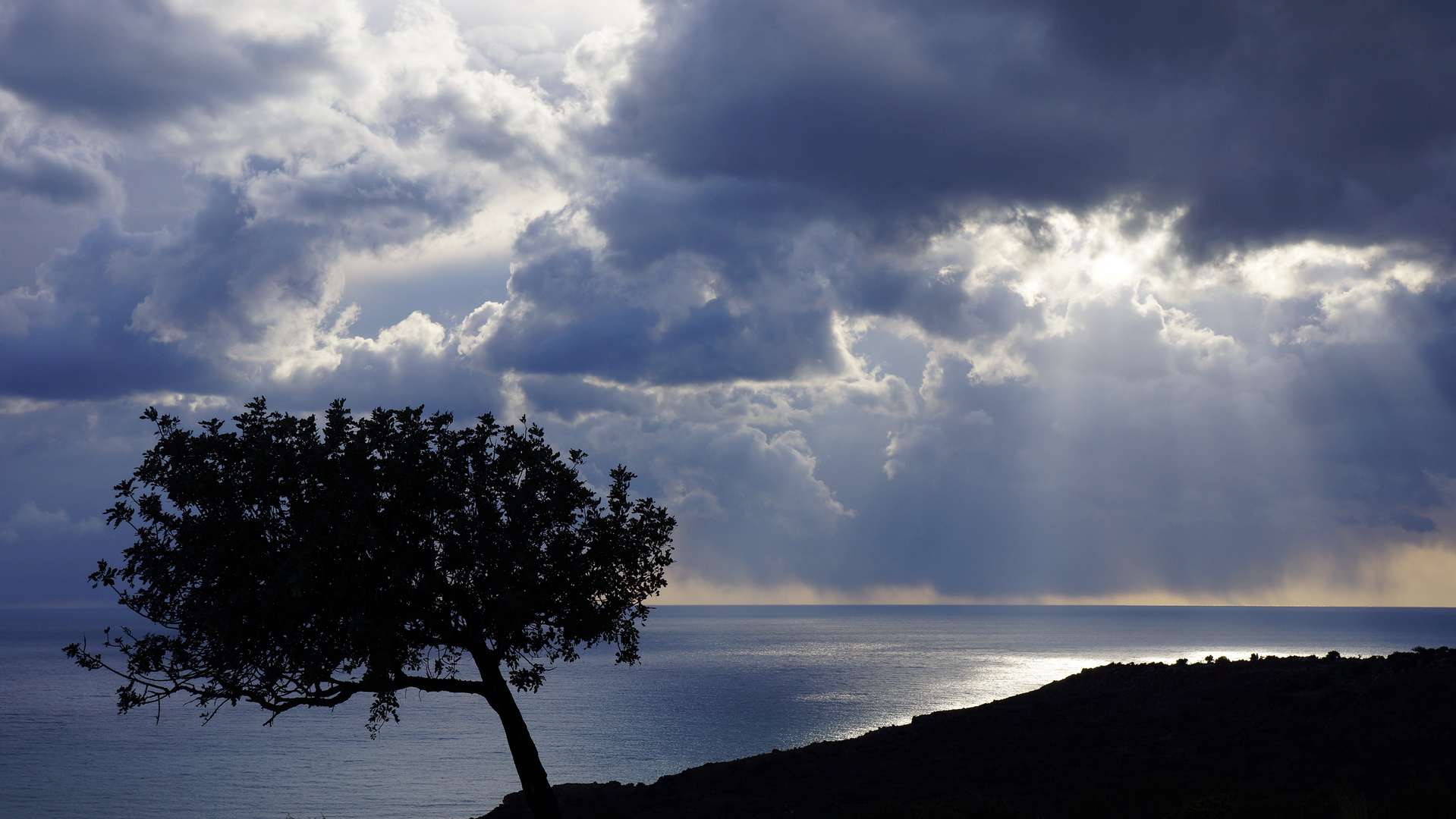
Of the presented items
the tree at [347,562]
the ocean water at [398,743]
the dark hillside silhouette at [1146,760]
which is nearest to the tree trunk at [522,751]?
the tree at [347,562]

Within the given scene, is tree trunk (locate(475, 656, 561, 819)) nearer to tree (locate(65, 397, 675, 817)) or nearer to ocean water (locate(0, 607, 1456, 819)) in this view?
tree (locate(65, 397, 675, 817))

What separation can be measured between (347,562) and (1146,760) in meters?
30.6

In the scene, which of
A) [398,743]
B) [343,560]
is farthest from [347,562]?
[398,743]

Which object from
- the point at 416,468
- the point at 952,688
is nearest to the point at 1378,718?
the point at 416,468

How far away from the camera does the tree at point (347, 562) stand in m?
21.1

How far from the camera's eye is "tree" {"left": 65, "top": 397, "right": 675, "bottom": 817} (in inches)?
831

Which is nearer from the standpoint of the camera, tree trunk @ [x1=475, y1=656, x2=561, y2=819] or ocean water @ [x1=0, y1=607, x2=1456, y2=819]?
tree trunk @ [x1=475, y1=656, x2=561, y2=819]

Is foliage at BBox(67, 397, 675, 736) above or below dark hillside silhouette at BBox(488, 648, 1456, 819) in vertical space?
above

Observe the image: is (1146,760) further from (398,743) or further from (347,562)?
(398,743)

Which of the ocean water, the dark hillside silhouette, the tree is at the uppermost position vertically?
the tree

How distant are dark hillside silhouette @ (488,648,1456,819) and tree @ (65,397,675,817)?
33.8ft

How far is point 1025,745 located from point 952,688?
11447cm

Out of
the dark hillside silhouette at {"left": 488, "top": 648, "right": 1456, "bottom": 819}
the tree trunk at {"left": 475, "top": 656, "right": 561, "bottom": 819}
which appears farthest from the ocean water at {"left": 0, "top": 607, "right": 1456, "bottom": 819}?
the tree trunk at {"left": 475, "top": 656, "right": 561, "bottom": 819}

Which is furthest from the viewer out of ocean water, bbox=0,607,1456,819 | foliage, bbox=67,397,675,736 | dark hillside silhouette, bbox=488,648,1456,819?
ocean water, bbox=0,607,1456,819
